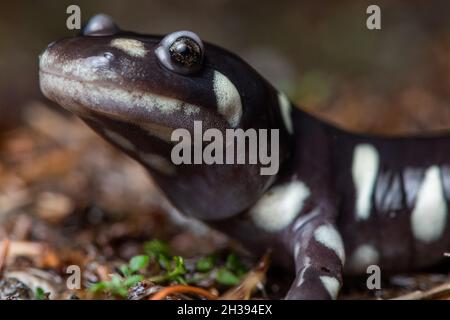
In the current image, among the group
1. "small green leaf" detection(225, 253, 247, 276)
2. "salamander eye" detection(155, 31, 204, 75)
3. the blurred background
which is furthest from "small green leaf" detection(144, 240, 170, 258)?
the blurred background

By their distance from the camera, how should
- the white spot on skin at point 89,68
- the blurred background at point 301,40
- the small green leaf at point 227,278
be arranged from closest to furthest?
the white spot on skin at point 89,68 → the small green leaf at point 227,278 → the blurred background at point 301,40

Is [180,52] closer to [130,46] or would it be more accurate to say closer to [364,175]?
[130,46]

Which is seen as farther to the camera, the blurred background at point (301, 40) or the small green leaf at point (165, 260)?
the blurred background at point (301, 40)

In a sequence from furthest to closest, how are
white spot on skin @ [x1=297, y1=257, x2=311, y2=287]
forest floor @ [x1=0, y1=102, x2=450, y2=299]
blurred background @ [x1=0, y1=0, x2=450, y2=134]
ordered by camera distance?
1. blurred background @ [x1=0, y1=0, x2=450, y2=134]
2. forest floor @ [x1=0, y1=102, x2=450, y2=299]
3. white spot on skin @ [x1=297, y1=257, x2=311, y2=287]

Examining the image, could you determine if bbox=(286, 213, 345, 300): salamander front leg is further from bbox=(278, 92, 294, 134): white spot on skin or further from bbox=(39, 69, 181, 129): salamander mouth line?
bbox=(39, 69, 181, 129): salamander mouth line

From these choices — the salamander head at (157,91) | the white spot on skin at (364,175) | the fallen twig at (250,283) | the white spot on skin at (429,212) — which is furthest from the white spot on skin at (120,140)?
the white spot on skin at (429,212)

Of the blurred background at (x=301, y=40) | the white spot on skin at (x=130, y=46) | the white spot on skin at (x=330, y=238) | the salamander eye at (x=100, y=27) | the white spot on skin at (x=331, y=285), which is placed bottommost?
A: the white spot on skin at (x=331, y=285)

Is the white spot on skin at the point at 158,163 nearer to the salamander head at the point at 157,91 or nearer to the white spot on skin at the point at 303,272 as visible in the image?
the salamander head at the point at 157,91
